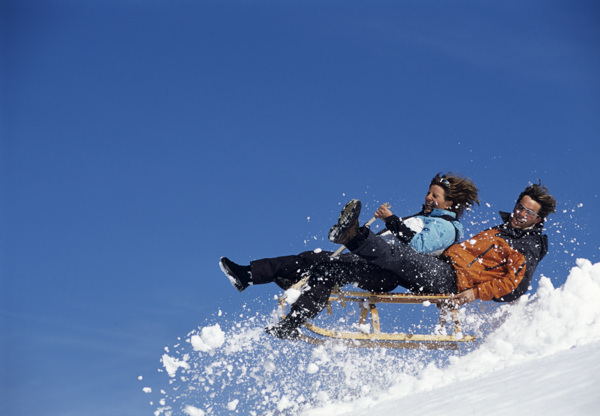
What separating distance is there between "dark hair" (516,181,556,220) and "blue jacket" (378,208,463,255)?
809 millimetres

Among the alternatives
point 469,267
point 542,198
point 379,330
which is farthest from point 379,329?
point 542,198

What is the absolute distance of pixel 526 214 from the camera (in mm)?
6621

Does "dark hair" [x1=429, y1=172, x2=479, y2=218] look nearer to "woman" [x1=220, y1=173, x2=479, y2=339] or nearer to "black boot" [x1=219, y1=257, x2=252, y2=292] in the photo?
"woman" [x1=220, y1=173, x2=479, y2=339]

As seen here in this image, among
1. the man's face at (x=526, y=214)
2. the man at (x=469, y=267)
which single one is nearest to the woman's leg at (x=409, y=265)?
the man at (x=469, y=267)

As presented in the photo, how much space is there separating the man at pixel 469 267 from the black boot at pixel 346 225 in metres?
0.32

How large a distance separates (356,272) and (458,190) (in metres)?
1.40

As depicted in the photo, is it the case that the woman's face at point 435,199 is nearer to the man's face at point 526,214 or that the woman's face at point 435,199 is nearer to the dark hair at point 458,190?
the dark hair at point 458,190

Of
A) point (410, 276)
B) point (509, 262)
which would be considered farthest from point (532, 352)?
point (410, 276)

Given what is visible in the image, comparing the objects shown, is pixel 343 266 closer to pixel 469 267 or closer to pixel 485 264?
pixel 469 267

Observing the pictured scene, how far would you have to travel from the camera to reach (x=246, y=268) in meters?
6.40

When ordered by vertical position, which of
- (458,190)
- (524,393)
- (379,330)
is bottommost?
(524,393)

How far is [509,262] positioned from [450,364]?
1243 mm

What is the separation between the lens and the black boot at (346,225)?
563 cm

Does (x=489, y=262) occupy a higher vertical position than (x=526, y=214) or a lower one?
lower
